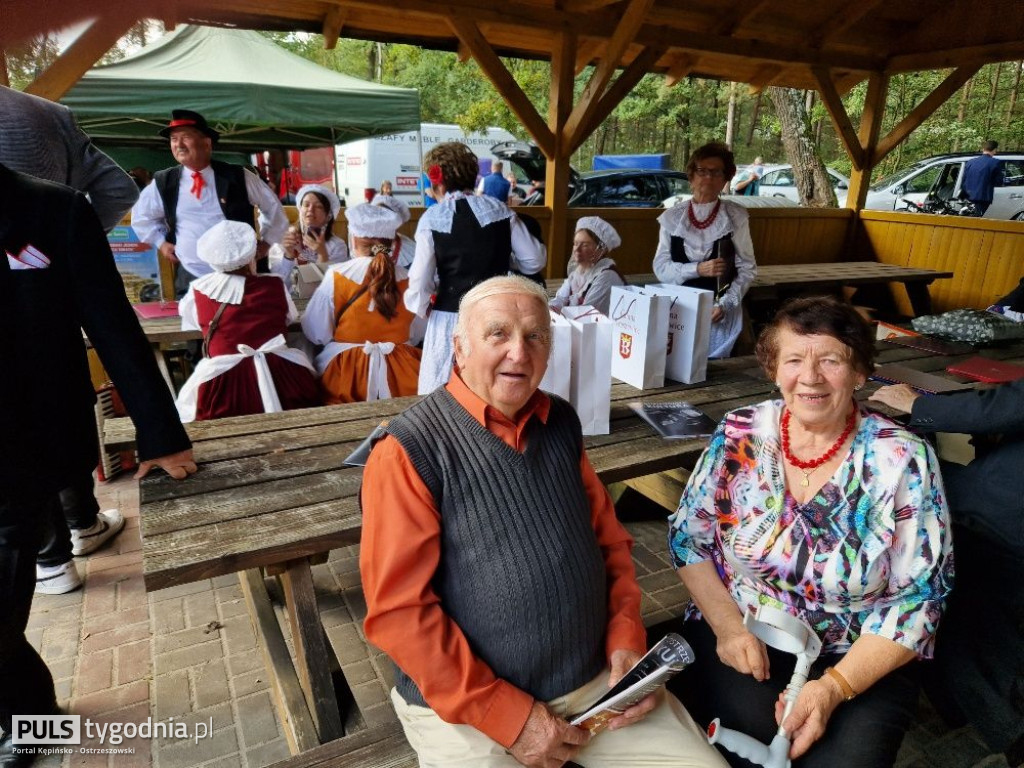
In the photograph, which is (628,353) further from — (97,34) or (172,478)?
(97,34)

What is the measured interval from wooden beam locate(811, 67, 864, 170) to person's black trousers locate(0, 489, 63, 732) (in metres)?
7.74

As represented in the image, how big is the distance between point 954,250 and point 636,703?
767 centimetres

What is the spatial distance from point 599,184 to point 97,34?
40.8ft

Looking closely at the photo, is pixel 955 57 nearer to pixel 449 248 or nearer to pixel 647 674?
pixel 449 248

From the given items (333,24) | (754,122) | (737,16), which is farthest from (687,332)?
(754,122)

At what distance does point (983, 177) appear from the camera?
10227 millimetres

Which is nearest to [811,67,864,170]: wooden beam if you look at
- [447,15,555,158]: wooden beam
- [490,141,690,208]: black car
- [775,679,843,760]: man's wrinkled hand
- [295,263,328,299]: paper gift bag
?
[447,15,555,158]: wooden beam

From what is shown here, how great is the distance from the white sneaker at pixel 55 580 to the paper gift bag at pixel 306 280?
194cm

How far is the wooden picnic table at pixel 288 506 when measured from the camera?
1432 mm

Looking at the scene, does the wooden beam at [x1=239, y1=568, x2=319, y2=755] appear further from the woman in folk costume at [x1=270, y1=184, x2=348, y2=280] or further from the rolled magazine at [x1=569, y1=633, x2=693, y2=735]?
the woman in folk costume at [x1=270, y1=184, x2=348, y2=280]

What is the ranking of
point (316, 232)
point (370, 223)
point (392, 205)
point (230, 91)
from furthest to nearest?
point (230, 91)
point (316, 232)
point (392, 205)
point (370, 223)

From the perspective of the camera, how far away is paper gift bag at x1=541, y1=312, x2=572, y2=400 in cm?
193

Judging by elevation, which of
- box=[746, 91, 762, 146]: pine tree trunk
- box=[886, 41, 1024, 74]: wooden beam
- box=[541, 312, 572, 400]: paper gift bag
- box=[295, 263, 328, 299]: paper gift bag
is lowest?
box=[295, 263, 328, 299]: paper gift bag

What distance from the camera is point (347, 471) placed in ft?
5.84
